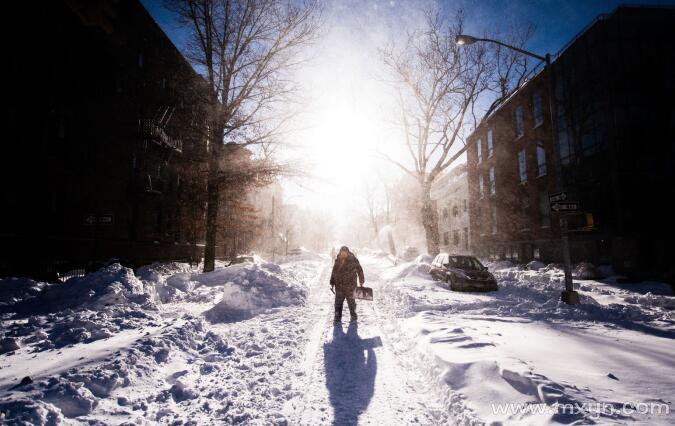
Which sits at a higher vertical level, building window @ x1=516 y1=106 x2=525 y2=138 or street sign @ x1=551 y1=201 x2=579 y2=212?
building window @ x1=516 y1=106 x2=525 y2=138

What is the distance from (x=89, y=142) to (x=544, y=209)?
28800 mm

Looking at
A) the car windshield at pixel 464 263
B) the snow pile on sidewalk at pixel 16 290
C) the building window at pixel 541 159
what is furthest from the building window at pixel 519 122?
the snow pile on sidewalk at pixel 16 290

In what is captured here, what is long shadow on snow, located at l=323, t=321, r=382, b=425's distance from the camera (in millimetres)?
3529

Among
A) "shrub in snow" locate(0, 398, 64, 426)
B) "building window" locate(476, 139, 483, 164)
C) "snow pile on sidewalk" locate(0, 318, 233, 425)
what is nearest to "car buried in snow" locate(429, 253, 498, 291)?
"snow pile on sidewalk" locate(0, 318, 233, 425)

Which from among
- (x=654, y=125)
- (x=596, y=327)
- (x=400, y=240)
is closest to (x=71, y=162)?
(x=596, y=327)

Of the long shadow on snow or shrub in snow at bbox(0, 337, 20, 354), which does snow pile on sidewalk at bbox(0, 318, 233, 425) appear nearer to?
the long shadow on snow

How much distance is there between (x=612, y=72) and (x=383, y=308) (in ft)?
61.9

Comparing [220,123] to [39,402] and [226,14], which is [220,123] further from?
[39,402]

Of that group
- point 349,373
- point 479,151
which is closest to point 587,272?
point 349,373

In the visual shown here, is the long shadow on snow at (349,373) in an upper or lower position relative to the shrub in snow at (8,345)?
lower

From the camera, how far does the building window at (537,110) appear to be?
2312 centimetres

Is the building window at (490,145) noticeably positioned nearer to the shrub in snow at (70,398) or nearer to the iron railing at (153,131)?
the iron railing at (153,131)

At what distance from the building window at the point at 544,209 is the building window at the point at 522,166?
7.10 ft

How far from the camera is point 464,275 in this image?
42.2ft
